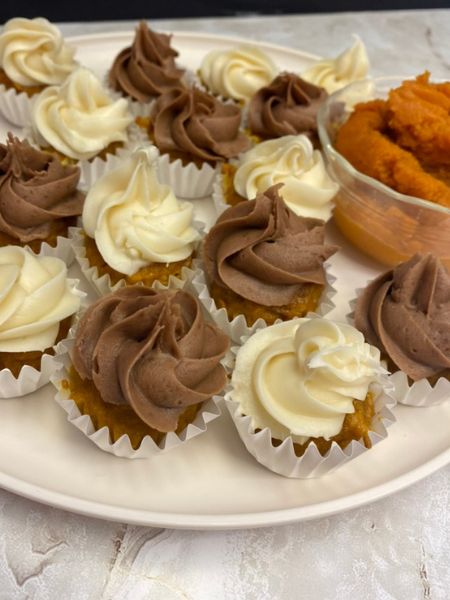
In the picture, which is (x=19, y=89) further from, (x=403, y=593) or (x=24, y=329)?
(x=403, y=593)

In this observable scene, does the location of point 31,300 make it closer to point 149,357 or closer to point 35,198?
point 149,357

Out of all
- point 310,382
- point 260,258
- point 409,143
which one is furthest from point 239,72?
point 310,382

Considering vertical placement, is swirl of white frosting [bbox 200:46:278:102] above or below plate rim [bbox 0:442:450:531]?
above

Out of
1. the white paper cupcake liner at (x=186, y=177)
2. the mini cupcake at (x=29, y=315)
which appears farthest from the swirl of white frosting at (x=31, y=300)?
the white paper cupcake liner at (x=186, y=177)

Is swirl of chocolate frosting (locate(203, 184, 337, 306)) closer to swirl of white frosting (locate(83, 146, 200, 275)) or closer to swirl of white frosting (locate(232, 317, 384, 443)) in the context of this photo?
swirl of white frosting (locate(83, 146, 200, 275))

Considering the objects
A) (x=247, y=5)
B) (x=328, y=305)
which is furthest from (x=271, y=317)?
(x=247, y=5)

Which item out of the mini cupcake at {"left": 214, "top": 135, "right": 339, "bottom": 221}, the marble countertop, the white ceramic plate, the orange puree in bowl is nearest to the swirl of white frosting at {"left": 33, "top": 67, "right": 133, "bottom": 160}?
the mini cupcake at {"left": 214, "top": 135, "right": 339, "bottom": 221}

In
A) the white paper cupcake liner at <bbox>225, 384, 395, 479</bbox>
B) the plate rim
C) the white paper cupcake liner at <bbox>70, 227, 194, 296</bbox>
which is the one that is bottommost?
the plate rim
